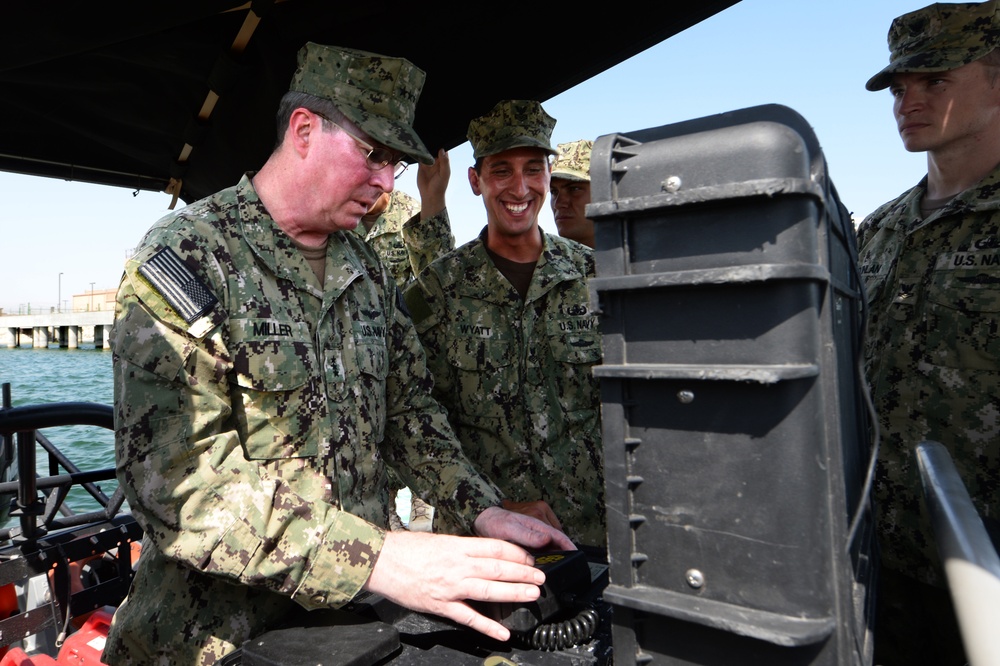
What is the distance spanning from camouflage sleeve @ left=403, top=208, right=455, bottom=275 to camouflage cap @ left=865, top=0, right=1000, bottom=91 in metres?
1.88

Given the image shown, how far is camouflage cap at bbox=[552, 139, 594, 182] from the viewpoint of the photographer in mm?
3727

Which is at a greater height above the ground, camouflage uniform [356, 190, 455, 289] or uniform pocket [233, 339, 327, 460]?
camouflage uniform [356, 190, 455, 289]

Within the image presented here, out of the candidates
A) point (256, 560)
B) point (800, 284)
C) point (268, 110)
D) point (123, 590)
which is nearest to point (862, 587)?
point (800, 284)

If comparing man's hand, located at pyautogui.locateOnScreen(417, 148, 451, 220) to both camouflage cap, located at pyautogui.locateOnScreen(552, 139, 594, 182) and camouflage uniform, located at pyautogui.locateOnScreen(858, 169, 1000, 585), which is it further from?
camouflage uniform, located at pyautogui.locateOnScreen(858, 169, 1000, 585)

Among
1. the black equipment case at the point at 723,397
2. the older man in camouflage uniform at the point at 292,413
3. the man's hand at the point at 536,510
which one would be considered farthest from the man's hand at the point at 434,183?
the black equipment case at the point at 723,397

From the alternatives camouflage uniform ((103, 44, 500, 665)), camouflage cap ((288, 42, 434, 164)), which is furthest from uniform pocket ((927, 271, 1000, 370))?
camouflage cap ((288, 42, 434, 164))

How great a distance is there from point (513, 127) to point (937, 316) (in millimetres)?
1683

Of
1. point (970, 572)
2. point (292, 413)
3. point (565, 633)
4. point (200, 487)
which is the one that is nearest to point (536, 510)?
point (292, 413)

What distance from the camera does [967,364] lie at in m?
2.15

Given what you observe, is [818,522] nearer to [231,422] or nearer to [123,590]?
[231,422]

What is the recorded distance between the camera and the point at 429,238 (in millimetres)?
3279

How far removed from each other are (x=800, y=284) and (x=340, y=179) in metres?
1.23

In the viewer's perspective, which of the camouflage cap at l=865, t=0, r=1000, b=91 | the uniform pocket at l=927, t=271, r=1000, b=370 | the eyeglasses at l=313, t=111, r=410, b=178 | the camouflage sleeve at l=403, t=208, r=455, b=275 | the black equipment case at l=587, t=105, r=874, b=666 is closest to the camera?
the black equipment case at l=587, t=105, r=874, b=666

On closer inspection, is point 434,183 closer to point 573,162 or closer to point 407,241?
point 407,241
